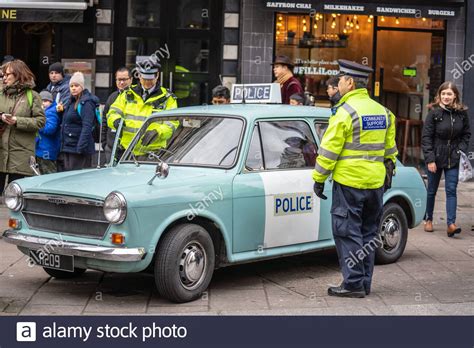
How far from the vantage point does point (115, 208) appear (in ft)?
24.5

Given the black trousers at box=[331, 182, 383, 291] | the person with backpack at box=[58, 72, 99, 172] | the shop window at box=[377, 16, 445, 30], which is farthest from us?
the shop window at box=[377, 16, 445, 30]

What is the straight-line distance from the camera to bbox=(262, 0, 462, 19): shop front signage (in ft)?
51.9

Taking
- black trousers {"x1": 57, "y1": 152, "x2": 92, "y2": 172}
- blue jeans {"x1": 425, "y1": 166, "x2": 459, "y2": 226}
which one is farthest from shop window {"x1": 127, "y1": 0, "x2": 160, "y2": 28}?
blue jeans {"x1": 425, "y1": 166, "x2": 459, "y2": 226}

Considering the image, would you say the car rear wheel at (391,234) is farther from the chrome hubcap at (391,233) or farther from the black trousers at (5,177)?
the black trousers at (5,177)

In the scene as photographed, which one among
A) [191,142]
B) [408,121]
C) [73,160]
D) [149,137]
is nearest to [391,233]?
[191,142]

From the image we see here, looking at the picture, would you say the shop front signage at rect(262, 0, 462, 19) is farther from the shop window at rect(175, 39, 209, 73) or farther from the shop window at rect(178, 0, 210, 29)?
the shop window at rect(175, 39, 209, 73)

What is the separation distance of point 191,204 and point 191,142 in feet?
3.30

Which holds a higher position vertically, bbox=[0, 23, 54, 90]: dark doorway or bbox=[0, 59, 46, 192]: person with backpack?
bbox=[0, 23, 54, 90]: dark doorway

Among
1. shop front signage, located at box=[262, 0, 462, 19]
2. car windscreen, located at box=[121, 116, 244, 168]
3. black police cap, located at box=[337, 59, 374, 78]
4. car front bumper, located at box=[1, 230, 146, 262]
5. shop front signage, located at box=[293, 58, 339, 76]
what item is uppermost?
shop front signage, located at box=[262, 0, 462, 19]

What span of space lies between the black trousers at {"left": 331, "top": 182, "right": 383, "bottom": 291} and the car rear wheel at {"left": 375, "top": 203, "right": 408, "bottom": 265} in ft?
4.38

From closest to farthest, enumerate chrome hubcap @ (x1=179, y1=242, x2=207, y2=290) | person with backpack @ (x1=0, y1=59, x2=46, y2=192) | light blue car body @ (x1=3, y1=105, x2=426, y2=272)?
light blue car body @ (x1=3, y1=105, x2=426, y2=272)
chrome hubcap @ (x1=179, y1=242, x2=207, y2=290)
person with backpack @ (x1=0, y1=59, x2=46, y2=192)

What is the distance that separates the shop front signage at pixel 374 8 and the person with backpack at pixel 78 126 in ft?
16.6

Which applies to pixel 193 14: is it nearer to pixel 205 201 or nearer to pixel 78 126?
pixel 78 126

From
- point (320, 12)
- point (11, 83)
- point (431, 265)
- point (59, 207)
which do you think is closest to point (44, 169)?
point (11, 83)
